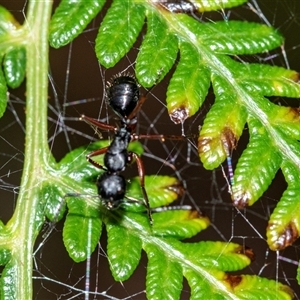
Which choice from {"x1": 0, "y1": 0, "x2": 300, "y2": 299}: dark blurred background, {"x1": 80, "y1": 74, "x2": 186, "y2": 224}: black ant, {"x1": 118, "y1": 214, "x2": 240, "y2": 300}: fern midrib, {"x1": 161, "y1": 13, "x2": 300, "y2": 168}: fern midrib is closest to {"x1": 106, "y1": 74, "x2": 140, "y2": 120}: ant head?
{"x1": 80, "y1": 74, "x2": 186, "y2": 224}: black ant

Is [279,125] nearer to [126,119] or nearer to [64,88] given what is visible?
[126,119]

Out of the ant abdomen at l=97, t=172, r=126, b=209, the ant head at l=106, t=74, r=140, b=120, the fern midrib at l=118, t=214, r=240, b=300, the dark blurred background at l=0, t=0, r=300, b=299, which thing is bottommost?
the dark blurred background at l=0, t=0, r=300, b=299

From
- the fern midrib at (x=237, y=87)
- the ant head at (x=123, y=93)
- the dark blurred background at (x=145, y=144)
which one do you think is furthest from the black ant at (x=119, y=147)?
the dark blurred background at (x=145, y=144)

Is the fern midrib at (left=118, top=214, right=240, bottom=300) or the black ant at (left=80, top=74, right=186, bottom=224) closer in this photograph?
the fern midrib at (left=118, top=214, right=240, bottom=300)

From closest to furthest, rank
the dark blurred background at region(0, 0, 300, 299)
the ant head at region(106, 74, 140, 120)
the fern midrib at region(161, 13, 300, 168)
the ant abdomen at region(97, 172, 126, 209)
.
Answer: the fern midrib at region(161, 13, 300, 168)
the ant abdomen at region(97, 172, 126, 209)
the ant head at region(106, 74, 140, 120)
the dark blurred background at region(0, 0, 300, 299)

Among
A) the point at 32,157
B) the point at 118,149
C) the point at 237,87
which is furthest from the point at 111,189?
the point at 237,87

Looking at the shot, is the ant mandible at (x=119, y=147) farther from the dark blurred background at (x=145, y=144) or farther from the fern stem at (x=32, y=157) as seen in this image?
the dark blurred background at (x=145, y=144)

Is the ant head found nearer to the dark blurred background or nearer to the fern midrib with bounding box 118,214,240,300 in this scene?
the fern midrib with bounding box 118,214,240,300

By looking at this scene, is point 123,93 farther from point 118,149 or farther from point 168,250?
point 168,250
